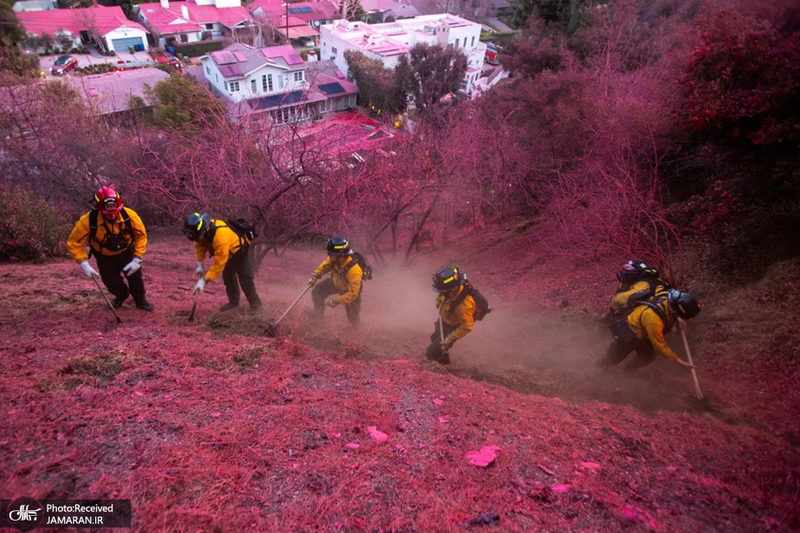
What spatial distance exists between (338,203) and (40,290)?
17.4ft

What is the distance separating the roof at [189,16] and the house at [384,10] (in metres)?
14.6

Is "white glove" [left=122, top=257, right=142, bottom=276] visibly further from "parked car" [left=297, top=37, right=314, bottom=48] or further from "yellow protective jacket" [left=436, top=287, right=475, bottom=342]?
"parked car" [left=297, top=37, right=314, bottom=48]

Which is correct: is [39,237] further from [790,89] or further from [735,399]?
[790,89]

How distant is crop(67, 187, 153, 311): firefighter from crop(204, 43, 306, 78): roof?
1000 inches

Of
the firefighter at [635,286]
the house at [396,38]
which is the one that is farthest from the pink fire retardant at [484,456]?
the house at [396,38]

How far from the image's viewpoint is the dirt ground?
3.10 metres

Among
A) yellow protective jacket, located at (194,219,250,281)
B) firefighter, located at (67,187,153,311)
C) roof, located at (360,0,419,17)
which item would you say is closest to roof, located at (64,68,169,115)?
firefighter, located at (67,187,153,311)

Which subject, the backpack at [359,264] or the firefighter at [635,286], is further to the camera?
the backpack at [359,264]

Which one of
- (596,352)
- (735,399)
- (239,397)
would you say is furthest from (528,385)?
(239,397)

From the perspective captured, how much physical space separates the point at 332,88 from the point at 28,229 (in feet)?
81.3

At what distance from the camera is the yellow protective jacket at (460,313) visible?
18.2ft

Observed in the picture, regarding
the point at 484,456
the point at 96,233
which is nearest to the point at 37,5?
the point at 96,233

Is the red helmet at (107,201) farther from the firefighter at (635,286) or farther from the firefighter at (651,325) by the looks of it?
the firefighter at (635,286)

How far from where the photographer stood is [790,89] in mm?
6312
